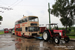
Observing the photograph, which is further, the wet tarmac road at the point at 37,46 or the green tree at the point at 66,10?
the green tree at the point at 66,10

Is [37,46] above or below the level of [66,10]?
below

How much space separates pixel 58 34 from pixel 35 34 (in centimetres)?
604

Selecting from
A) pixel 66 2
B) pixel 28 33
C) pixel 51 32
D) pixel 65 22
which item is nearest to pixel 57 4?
pixel 66 2

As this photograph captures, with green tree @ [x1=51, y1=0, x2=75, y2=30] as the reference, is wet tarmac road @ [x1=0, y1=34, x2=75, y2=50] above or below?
below

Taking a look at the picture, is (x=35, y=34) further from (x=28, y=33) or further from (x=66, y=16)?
(x=66, y=16)

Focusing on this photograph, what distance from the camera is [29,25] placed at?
14.7m

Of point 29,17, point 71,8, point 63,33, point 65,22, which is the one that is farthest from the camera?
point 65,22

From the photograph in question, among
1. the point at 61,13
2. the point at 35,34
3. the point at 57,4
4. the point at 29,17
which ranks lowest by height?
the point at 35,34

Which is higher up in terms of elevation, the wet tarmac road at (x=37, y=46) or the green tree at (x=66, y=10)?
the green tree at (x=66, y=10)

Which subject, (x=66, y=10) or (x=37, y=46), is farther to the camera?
(x=66, y=10)

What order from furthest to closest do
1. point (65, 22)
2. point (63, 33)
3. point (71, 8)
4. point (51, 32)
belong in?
point (65, 22)
point (71, 8)
point (51, 32)
point (63, 33)

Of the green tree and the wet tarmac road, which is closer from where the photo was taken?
the wet tarmac road

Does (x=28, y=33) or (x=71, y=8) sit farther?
(x=71, y=8)

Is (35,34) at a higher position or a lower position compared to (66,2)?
lower
